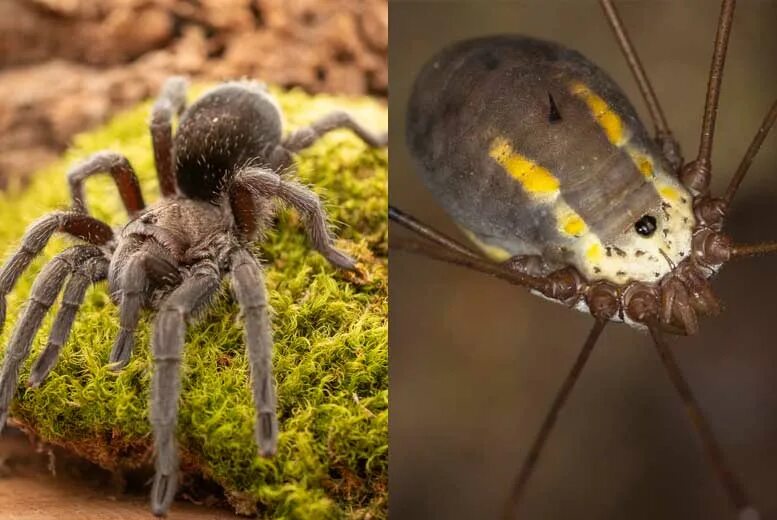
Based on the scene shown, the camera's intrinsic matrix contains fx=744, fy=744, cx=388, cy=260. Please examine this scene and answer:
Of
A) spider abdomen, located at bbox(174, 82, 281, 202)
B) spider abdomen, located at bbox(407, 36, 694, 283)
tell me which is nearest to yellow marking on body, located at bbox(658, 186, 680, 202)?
spider abdomen, located at bbox(407, 36, 694, 283)

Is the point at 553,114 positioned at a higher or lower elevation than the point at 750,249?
higher

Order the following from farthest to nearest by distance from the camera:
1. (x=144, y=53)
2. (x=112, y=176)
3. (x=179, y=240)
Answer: (x=144, y=53) < (x=112, y=176) < (x=179, y=240)

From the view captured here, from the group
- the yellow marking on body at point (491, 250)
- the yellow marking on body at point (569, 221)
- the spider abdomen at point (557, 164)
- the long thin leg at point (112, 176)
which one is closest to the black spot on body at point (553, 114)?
the spider abdomen at point (557, 164)

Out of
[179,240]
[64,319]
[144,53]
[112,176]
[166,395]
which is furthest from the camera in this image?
[144,53]

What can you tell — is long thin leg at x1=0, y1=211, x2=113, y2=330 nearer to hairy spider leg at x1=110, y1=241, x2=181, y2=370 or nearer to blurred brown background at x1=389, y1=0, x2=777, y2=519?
hairy spider leg at x1=110, y1=241, x2=181, y2=370

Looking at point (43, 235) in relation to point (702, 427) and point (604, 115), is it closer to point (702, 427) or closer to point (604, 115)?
point (604, 115)

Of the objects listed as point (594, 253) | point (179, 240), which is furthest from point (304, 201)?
point (594, 253)
